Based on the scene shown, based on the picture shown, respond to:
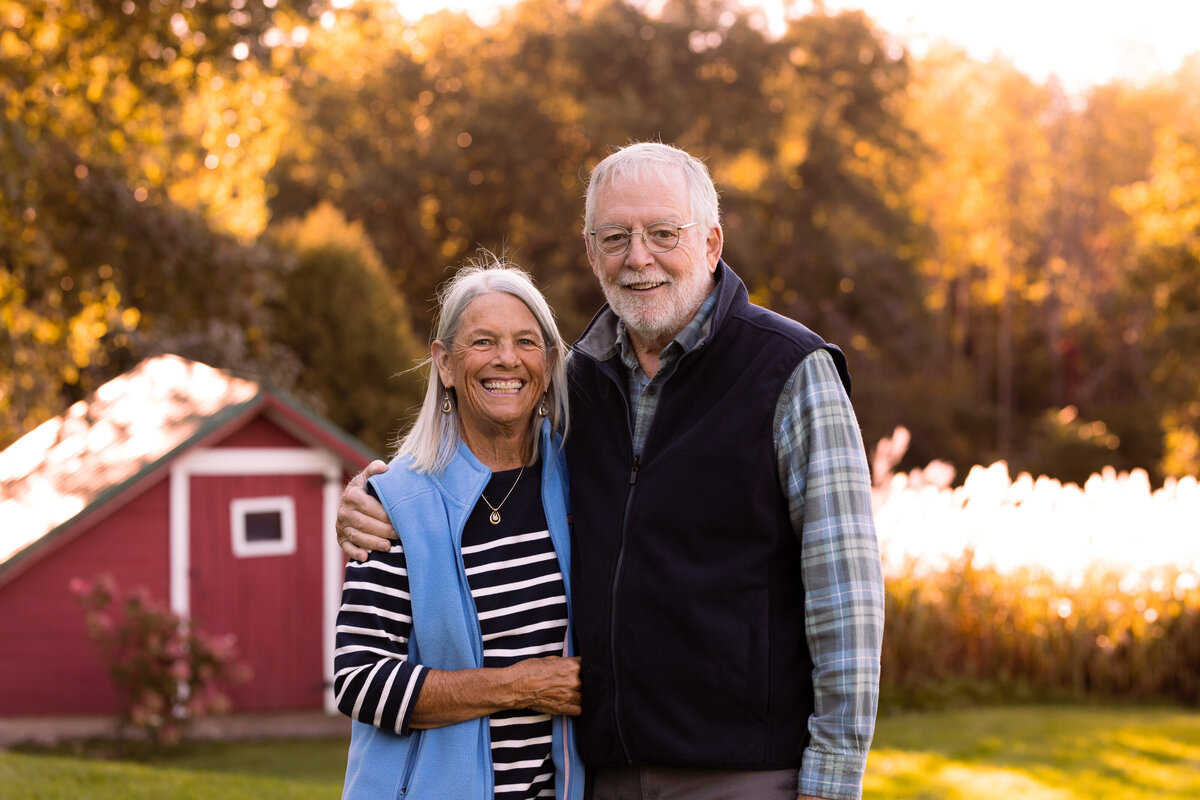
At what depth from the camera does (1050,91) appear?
46.2 metres

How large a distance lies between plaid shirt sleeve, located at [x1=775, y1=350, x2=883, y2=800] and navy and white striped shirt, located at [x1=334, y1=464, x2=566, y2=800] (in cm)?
61

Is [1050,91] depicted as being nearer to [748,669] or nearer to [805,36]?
[805,36]

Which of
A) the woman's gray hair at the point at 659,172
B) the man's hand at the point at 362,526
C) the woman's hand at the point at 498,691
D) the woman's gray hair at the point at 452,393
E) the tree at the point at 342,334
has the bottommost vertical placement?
the woman's hand at the point at 498,691

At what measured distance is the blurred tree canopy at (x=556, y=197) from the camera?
16609 mm

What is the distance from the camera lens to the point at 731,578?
8.37 feet

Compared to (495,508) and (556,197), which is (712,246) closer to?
(495,508)

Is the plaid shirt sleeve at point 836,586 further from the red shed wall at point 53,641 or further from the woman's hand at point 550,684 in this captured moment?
the red shed wall at point 53,641

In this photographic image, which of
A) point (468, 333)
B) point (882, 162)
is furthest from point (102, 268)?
point (882, 162)

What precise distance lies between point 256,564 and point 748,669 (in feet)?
35.6

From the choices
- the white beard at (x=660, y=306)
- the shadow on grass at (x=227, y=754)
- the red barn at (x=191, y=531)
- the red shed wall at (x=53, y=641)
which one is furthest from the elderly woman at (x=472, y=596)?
the red shed wall at (x=53, y=641)

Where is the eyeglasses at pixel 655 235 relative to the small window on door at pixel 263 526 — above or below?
above

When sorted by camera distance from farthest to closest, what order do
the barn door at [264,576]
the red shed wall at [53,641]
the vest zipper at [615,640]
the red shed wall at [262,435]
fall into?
1. the red shed wall at [262,435]
2. the barn door at [264,576]
3. the red shed wall at [53,641]
4. the vest zipper at [615,640]

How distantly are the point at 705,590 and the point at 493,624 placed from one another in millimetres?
510

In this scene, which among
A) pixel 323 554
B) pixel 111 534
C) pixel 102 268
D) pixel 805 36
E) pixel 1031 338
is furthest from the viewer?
pixel 1031 338
